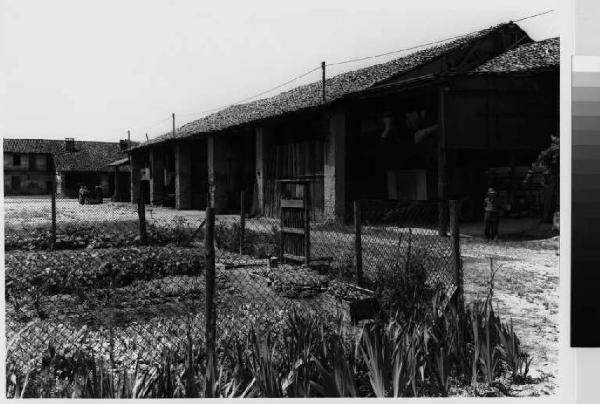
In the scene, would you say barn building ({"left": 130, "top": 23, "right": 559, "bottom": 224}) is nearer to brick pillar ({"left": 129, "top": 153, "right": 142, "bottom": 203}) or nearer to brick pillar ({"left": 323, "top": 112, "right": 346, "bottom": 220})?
brick pillar ({"left": 323, "top": 112, "right": 346, "bottom": 220})

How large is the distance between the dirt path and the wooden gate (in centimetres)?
272

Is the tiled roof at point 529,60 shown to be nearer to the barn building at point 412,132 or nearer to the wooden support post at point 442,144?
the barn building at point 412,132

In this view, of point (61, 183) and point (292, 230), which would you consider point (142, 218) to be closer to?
point (292, 230)

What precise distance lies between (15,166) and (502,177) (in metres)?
47.5

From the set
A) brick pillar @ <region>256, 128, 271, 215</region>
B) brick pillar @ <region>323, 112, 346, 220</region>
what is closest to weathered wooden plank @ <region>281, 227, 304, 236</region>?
brick pillar @ <region>323, 112, 346, 220</region>

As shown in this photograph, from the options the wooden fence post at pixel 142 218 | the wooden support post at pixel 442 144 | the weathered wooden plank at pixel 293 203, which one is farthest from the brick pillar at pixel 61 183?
the weathered wooden plank at pixel 293 203

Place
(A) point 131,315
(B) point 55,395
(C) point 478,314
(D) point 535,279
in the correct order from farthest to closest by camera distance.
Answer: (D) point 535,279 < (A) point 131,315 < (C) point 478,314 < (B) point 55,395

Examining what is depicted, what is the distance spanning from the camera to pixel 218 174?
2378 cm

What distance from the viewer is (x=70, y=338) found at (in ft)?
17.0

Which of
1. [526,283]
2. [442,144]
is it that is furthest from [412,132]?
[526,283]

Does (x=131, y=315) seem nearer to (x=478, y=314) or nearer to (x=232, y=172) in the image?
(x=478, y=314)

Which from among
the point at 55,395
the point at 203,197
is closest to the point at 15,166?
the point at 203,197

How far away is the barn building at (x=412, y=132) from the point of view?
45.8 ft

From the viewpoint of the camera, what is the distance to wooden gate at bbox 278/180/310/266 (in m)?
8.85
